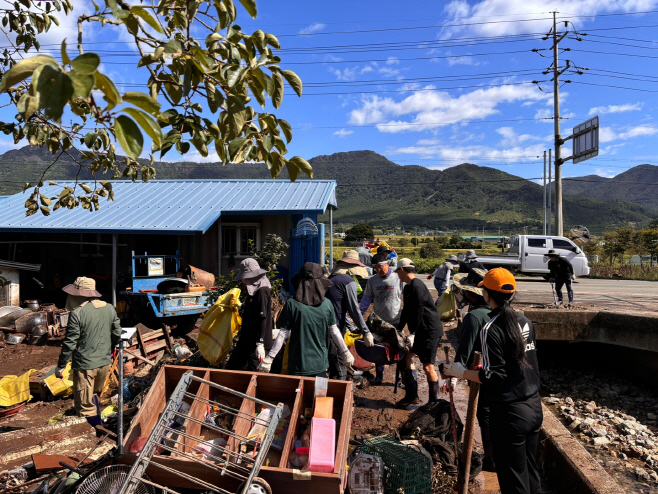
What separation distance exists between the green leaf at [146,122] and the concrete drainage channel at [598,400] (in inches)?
162

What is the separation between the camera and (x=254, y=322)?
4.95 meters

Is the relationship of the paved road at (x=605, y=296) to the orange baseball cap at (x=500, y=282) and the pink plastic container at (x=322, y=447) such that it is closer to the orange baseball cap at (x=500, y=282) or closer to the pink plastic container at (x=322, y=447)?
the orange baseball cap at (x=500, y=282)

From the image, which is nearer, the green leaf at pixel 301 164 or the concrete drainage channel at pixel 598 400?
the green leaf at pixel 301 164

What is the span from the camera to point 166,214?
1309 centimetres

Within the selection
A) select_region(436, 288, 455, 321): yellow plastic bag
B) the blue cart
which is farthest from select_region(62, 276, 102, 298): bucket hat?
select_region(436, 288, 455, 321): yellow plastic bag

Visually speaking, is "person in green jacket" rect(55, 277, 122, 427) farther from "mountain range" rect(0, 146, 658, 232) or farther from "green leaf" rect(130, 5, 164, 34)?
"mountain range" rect(0, 146, 658, 232)

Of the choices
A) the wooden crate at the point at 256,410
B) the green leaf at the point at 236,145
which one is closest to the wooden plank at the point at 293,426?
the wooden crate at the point at 256,410

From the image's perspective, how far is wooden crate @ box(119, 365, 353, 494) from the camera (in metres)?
2.73

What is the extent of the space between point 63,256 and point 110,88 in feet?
52.6

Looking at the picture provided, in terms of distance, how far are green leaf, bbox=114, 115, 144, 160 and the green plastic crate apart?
3020 mm

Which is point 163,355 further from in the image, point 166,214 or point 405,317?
point 166,214

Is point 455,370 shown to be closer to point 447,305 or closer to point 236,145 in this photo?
point 236,145

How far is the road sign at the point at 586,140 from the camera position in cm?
1984

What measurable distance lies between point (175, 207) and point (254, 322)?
9769 millimetres
